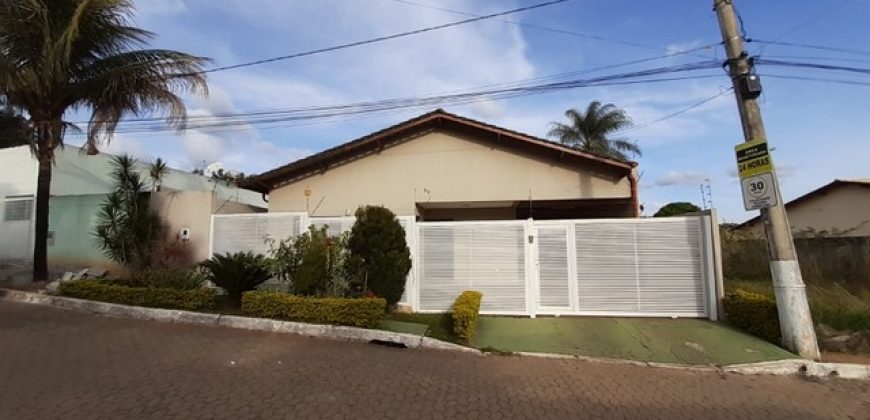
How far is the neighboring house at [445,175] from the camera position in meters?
13.5

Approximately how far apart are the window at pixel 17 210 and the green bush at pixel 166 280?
7.12 m

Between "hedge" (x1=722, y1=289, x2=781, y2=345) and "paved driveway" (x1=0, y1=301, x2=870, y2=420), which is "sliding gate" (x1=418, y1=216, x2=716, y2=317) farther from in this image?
"paved driveway" (x1=0, y1=301, x2=870, y2=420)

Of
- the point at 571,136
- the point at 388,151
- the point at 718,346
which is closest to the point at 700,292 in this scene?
the point at 718,346

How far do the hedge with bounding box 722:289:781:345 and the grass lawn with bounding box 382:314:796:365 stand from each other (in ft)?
0.61

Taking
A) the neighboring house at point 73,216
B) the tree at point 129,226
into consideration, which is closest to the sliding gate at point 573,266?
the neighboring house at point 73,216

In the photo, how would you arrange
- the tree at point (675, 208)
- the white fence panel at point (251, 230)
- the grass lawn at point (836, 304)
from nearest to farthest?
1. the grass lawn at point (836, 304)
2. the white fence panel at point (251, 230)
3. the tree at point (675, 208)

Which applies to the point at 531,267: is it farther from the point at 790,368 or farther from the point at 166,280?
the point at 166,280

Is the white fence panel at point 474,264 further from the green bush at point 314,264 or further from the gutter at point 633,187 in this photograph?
the gutter at point 633,187

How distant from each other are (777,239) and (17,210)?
1894 cm

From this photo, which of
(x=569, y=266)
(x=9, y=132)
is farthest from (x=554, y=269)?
(x=9, y=132)

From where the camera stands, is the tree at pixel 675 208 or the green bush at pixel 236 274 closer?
the green bush at pixel 236 274

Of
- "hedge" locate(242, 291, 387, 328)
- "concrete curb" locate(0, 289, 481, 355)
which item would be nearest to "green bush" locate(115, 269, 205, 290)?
"concrete curb" locate(0, 289, 481, 355)

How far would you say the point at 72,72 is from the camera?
1262 centimetres

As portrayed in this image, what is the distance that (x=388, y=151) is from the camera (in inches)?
562
